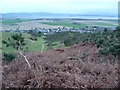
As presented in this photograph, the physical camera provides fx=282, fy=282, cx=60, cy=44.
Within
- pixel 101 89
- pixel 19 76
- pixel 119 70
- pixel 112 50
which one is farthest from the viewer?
pixel 112 50

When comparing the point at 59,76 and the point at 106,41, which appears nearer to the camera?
the point at 59,76

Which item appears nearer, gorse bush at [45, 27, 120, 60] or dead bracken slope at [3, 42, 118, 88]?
dead bracken slope at [3, 42, 118, 88]

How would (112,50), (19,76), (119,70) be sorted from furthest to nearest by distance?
(112,50) < (119,70) < (19,76)

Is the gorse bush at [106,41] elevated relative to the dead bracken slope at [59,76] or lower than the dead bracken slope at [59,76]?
lower

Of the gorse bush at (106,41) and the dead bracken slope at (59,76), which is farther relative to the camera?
the gorse bush at (106,41)

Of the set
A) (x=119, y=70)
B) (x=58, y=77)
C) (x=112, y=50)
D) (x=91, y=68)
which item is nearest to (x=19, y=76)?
(x=58, y=77)

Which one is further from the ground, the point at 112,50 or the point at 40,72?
the point at 40,72

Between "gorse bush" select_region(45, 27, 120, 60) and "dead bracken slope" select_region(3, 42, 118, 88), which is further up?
"dead bracken slope" select_region(3, 42, 118, 88)

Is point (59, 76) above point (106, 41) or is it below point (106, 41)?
above

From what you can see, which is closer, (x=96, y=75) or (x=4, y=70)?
(x=96, y=75)

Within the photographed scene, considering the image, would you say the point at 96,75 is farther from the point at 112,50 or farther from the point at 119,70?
the point at 112,50
